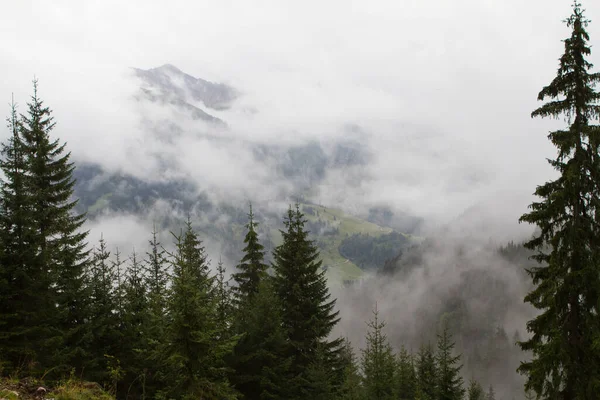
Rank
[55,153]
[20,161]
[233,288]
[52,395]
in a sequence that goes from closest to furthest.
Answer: [52,395]
[20,161]
[55,153]
[233,288]

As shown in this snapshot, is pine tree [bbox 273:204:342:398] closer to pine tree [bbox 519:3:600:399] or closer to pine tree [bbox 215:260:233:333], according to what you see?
pine tree [bbox 215:260:233:333]

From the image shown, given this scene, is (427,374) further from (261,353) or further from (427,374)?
(261,353)

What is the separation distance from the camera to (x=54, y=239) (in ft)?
67.3

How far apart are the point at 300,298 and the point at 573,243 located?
1660 cm

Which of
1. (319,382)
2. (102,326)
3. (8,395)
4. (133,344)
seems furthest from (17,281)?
(319,382)

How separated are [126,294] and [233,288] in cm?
1187

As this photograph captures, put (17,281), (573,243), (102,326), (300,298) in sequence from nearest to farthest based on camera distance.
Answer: (573,243) < (17,281) < (102,326) < (300,298)

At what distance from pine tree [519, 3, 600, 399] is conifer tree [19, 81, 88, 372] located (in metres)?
18.2

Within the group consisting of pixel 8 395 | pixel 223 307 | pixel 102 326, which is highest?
pixel 223 307

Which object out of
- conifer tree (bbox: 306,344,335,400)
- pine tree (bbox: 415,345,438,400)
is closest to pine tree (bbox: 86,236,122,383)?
conifer tree (bbox: 306,344,335,400)

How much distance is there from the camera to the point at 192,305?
13.2m

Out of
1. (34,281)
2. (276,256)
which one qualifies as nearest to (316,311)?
(276,256)

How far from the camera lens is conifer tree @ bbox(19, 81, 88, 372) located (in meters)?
15.7

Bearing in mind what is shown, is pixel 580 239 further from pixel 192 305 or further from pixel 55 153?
pixel 55 153
